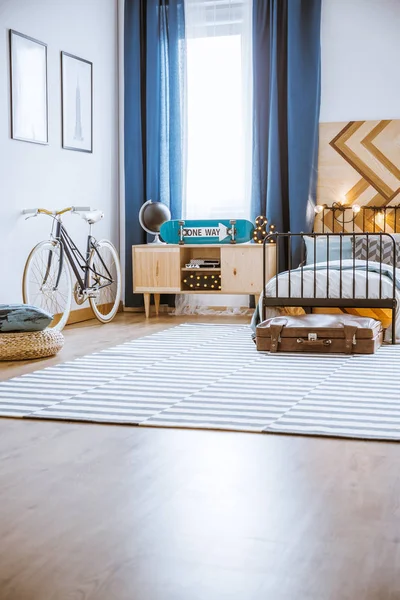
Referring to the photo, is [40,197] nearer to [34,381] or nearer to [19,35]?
[19,35]

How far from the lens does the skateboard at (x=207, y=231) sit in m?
6.21

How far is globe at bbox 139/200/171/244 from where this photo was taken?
254 inches

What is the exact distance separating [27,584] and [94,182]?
5.20m

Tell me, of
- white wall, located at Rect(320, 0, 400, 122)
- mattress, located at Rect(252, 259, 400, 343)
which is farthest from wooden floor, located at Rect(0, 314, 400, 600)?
white wall, located at Rect(320, 0, 400, 122)

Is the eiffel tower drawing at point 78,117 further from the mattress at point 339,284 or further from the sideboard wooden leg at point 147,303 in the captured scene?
the mattress at point 339,284

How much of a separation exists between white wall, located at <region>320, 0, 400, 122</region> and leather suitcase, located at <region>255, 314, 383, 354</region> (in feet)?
8.60

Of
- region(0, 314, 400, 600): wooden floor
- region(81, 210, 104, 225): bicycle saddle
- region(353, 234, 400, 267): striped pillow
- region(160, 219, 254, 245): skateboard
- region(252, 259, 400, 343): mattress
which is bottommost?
region(0, 314, 400, 600): wooden floor

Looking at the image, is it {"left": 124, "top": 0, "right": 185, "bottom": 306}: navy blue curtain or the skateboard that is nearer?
the skateboard

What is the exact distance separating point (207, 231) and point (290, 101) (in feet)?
4.10

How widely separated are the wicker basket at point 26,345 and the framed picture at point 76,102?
2060 mm

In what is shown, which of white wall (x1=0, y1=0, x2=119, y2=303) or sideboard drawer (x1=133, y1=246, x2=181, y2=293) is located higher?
white wall (x1=0, y1=0, x2=119, y2=303)

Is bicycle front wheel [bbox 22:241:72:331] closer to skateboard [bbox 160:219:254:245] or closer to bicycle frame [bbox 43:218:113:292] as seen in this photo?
bicycle frame [bbox 43:218:113:292]

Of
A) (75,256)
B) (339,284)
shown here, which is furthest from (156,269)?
(339,284)

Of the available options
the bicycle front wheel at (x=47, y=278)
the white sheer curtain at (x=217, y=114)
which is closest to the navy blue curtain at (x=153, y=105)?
the white sheer curtain at (x=217, y=114)
